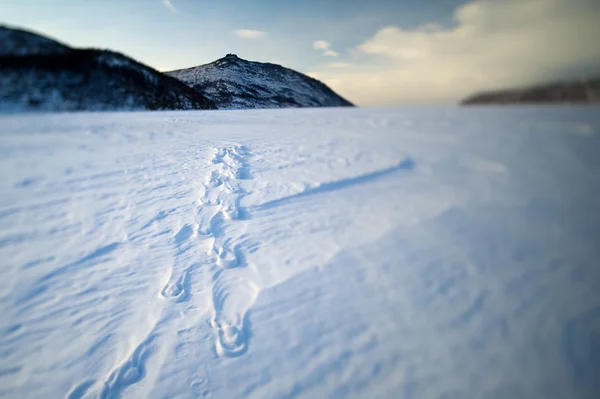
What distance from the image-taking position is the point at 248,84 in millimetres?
41969

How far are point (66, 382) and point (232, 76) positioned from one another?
44.0m

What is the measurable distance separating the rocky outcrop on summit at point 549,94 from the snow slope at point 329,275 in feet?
1.36

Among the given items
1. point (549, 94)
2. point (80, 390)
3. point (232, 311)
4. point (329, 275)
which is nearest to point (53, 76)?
point (80, 390)

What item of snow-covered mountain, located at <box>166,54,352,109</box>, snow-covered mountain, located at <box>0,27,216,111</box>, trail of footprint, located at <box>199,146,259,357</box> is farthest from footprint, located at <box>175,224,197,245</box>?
snow-covered mountain, located at <box>166,54,352,109</box>

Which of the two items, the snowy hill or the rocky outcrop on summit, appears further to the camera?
the snowy hill

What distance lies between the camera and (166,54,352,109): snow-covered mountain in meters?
37.1

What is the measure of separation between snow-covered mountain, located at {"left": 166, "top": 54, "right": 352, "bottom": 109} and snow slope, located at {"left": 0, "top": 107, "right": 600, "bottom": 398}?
3216cm

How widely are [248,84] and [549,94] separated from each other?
44.4 meters

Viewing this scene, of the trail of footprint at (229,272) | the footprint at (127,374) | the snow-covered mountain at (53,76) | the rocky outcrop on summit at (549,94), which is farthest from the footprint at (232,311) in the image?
the rocky outcrop on summit at (549,94)

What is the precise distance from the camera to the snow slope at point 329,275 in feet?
6.91

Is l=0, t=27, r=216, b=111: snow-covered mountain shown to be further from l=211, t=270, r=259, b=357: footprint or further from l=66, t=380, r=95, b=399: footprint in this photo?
l=211, t=270, r=259, b=357: footprint

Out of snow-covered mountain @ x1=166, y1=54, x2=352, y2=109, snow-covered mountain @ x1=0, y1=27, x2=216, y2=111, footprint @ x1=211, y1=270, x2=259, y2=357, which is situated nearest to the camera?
footprint @ x1=211, y1=270, x2=259, y2=357

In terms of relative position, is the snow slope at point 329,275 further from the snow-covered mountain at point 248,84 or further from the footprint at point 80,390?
the snow-covered mountain at point 248,84

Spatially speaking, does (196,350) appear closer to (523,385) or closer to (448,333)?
(448,333)
